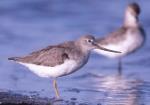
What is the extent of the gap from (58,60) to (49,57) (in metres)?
0.28

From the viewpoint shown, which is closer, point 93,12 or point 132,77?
point 132,77

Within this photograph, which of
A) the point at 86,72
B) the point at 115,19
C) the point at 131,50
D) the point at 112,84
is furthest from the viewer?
the point at 115,19

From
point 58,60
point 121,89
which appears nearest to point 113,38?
point 121,89

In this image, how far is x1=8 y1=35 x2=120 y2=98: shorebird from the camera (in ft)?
39.6

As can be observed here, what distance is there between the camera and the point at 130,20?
675 inches

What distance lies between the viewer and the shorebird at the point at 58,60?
39.6 feet

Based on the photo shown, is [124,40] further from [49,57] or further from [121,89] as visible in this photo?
[49,57]

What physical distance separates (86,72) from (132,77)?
1.00 meters

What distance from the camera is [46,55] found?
12.4 metres

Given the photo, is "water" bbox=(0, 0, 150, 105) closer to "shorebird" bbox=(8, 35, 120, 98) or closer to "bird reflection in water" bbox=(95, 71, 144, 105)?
"bird reflection in water" bbox=(95, 71, 144, 105)

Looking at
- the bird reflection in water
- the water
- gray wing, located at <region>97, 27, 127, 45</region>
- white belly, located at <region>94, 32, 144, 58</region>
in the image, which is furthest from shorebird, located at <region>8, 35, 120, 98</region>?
gray wing, located at <region>97, 27, 127, 45</region>

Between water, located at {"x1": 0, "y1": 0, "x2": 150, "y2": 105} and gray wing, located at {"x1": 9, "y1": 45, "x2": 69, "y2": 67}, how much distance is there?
0.58m

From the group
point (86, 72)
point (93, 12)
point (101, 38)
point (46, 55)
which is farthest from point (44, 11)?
point (46, 55)

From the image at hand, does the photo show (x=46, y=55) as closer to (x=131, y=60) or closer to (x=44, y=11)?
(x=131, y=60)
